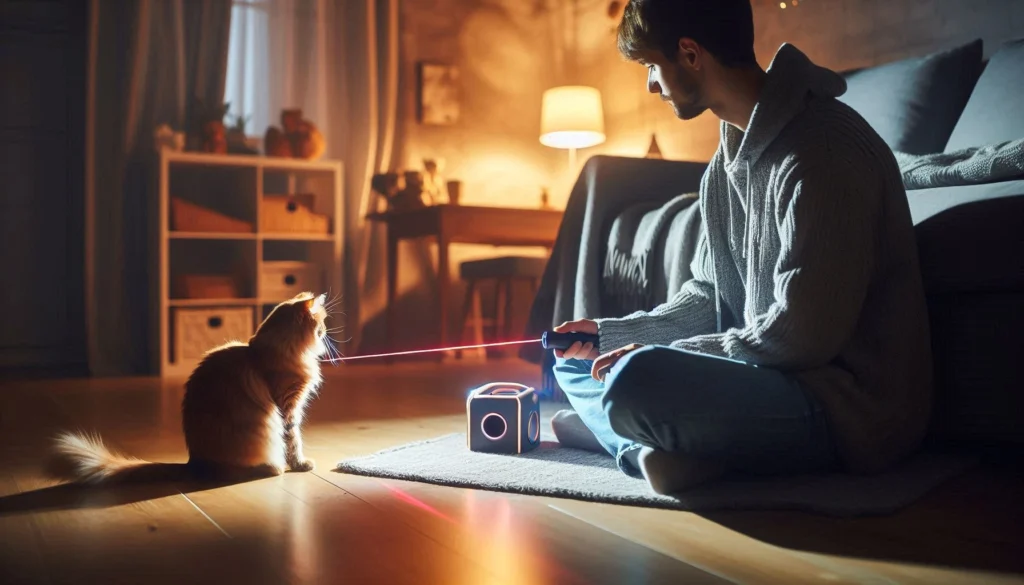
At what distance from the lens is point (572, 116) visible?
167 inches

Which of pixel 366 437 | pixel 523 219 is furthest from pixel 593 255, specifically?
pixel 523 219

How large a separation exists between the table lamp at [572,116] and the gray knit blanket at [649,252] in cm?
189

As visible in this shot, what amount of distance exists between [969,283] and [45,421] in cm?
205

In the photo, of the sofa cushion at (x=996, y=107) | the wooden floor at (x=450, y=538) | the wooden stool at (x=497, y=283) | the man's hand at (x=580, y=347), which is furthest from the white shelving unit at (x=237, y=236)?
the sofa cushion at (x=996, y=107)

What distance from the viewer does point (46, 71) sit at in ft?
12.2

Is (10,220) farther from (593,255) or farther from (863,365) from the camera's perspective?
(863,365)

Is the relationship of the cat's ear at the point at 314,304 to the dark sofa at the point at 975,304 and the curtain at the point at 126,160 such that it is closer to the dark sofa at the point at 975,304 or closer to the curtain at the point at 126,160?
the dark sofa at the point at 975,304

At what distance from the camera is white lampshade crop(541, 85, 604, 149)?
13.9 feet

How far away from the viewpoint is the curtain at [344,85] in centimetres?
399

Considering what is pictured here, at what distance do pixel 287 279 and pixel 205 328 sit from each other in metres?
0.38

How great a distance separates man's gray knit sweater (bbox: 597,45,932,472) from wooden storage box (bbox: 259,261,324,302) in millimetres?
2537

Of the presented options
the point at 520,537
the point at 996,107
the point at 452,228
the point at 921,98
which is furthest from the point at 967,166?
the point at 452,228

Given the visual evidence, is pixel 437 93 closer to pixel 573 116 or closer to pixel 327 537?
pixel 573 116

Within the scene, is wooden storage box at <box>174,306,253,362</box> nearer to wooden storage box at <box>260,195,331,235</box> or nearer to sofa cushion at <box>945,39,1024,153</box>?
wooden storage box at <box>260,195,331,235</box>
